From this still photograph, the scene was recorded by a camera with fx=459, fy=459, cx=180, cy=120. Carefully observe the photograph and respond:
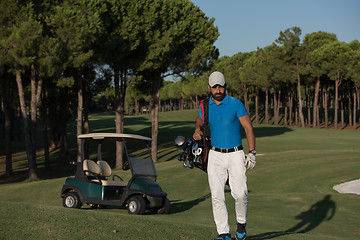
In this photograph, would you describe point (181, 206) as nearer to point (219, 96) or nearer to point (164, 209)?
point (164, 209)

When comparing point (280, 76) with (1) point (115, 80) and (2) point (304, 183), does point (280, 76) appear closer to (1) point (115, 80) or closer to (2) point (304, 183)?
(1) point (115, 80)

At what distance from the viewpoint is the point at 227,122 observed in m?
6.55

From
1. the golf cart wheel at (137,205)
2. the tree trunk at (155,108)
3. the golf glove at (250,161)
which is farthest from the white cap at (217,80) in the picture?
the tree trunk at (155,108)

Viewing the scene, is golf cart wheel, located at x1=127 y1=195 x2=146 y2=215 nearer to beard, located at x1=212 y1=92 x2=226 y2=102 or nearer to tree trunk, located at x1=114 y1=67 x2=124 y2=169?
beard, located at x1=212 y1=92 x2=226 y2=102

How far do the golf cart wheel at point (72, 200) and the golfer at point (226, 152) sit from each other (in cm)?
720

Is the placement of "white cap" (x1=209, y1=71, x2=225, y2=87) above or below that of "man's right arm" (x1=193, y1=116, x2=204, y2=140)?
above

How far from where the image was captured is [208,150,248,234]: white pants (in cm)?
650

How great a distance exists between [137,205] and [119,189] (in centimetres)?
105

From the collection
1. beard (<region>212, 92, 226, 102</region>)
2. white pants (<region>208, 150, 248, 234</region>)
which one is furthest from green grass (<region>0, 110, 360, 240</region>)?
beard (<region>212, 92, 226, 102</region>)

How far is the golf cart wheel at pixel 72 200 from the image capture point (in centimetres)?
1297

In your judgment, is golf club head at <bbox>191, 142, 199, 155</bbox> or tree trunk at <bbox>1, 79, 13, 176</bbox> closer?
golf club head at <bbox>191, 142, 199, 155</bbox>

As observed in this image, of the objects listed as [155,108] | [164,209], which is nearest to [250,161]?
[164,209]

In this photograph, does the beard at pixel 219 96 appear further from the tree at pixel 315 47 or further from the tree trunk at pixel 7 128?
the tree at pixel 315 47

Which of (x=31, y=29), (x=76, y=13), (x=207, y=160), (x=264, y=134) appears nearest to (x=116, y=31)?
(x=76, y=13)
